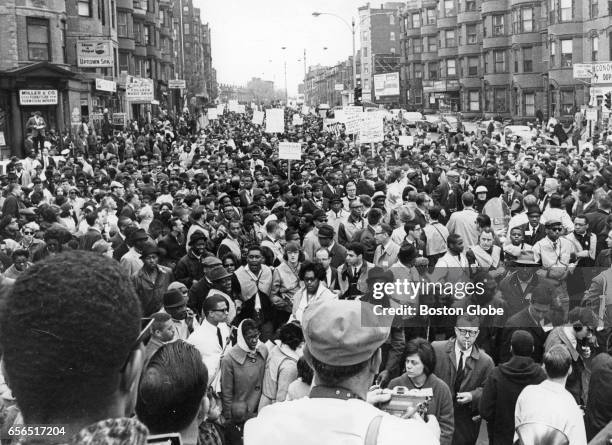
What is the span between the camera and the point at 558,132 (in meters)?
37.0

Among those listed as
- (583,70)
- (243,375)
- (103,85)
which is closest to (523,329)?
(243,375)

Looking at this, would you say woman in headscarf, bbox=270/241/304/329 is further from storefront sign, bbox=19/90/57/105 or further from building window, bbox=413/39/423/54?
building window, bbox=413/39/423/54

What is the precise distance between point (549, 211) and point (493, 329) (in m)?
4.27

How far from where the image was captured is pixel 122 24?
5944 cm

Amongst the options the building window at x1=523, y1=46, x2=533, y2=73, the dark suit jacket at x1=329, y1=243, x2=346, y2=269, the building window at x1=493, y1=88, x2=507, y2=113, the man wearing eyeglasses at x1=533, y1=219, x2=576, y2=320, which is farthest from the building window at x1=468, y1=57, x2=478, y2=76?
the dark suit jacket at x1=329, y1=243, x2=346, y2=269

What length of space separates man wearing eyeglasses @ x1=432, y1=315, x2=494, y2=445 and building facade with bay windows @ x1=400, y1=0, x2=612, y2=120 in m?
45.2

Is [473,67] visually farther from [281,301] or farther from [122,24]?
[281,301]

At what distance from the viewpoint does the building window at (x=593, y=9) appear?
1944 inches

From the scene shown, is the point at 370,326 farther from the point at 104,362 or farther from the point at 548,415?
the point at 548,415

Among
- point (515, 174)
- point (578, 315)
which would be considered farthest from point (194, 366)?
point (515, 174)

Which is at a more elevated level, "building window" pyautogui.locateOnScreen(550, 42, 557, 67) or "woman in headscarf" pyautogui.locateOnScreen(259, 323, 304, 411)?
"building window" pyautogui.locateOnScreen(550, 42, 557, 67)

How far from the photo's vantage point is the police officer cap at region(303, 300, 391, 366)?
2.76 m

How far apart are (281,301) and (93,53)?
37.0 m

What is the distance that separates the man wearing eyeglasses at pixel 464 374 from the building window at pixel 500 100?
209 ft
